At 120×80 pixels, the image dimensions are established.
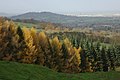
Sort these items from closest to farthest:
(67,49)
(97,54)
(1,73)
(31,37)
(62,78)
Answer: (1,73) → (62,78) → (31,37) → (67,49) → (97,54)

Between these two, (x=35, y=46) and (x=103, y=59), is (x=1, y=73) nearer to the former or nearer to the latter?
(x=35, y=46)

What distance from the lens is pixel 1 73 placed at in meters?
33.0

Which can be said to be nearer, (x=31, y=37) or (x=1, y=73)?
(x=1, y=73)

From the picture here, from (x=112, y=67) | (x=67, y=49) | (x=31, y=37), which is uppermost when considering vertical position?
(x=31, y=37)

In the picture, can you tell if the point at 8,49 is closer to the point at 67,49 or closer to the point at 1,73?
the point at 67,49

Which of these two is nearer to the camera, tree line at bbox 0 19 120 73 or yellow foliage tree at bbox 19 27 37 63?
tree line at bbox 0 19 120 73

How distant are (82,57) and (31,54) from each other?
27.9m

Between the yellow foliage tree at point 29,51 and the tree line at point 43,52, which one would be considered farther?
the yellow foliage tree at point 29,51

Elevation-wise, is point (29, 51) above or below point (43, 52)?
above

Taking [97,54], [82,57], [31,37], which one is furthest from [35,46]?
[97,54]

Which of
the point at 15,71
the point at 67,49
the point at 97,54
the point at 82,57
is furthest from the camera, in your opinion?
the point at 97,54

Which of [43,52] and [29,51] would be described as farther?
[43,52]

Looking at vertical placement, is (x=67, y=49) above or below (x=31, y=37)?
below

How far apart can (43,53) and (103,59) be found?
102ft
